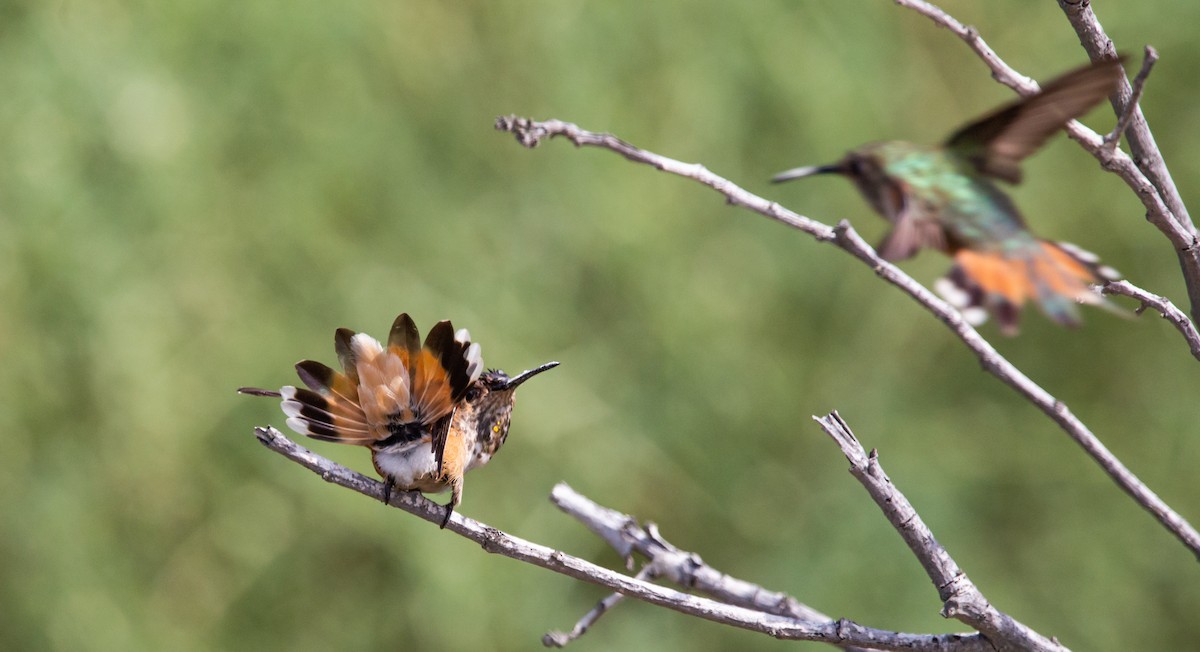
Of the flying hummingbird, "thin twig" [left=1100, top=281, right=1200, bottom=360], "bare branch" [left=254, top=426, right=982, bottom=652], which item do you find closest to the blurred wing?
the flying hummingbird

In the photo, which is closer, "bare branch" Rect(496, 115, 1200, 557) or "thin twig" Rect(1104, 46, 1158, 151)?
"thin twig" Rect(1104, 46, 1158, 151)

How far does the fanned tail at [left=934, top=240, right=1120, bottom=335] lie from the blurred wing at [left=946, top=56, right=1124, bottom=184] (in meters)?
0.09

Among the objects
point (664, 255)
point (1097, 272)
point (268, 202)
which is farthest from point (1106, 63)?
point (268, 202)

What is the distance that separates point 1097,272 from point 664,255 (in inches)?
57.2

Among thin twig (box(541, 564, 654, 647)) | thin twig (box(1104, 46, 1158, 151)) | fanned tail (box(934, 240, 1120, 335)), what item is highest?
fanned tail (box(934, 240, 1120, 335))

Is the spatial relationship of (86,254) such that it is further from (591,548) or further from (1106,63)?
(1106,63)

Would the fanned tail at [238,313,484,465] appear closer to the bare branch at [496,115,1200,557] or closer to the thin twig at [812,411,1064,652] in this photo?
the bare branch at [496,115,1200,557]

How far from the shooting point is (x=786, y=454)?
271 cm

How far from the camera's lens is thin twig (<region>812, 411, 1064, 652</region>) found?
2.78 ft

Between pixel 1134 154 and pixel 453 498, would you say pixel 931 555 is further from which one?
pixel 453 498

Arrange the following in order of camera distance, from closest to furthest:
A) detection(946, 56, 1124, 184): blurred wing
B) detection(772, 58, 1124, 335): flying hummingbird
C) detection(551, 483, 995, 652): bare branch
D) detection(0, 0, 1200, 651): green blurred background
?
1. detection(946, 56, 1124, 184): blurred wing
2. detection(772, 58, 1124, 335): flying hummingbird
3. detection(551, 483, 995, 652): bare branch
4. detection(0, 0, 1200, 651): green blurred background

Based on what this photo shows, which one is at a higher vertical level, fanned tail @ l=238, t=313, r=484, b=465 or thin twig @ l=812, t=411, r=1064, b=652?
fanned tail @ l=238, t=313, r=484, b=465

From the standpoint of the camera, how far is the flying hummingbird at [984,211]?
1.10 m

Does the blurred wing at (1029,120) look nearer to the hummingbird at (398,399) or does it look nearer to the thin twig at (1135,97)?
the thin twig at (1135,97)
